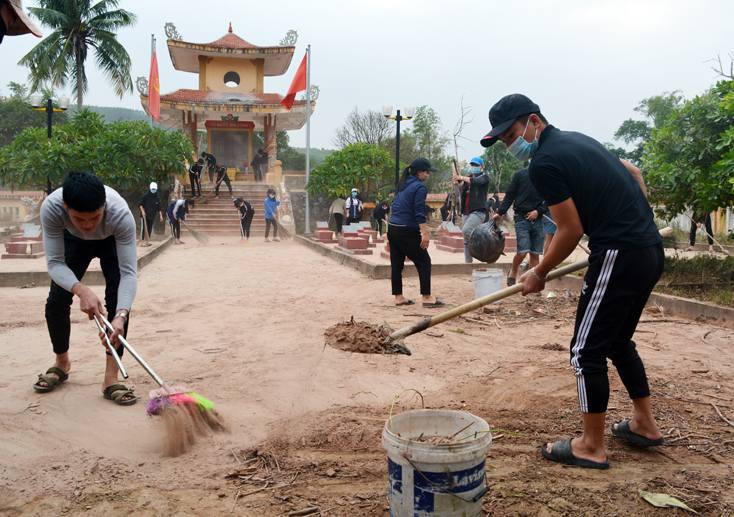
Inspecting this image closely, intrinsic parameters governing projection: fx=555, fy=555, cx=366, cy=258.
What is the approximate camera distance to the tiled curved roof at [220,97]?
85.5 feet

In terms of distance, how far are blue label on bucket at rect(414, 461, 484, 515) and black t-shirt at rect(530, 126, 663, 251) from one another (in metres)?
1.24

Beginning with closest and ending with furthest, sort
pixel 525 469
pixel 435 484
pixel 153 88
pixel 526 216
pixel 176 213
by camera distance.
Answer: pixel 435 484, pixel 525 469, pixel 526 216, pixel 176 213, pixel 153 88

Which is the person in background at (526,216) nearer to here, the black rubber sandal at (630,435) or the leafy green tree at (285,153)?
Result: the black rubber sandal at (630,435)

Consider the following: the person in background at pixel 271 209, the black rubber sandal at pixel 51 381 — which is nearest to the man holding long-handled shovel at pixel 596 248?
the black rubber sandal at pixel 51 381

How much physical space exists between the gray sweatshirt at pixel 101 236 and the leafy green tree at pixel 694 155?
615 centimetres

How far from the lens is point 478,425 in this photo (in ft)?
7.10

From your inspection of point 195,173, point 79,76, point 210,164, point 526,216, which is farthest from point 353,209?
point 79,76

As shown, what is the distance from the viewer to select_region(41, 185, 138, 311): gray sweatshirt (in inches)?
126

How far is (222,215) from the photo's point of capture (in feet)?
72.4

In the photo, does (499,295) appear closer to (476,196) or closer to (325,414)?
(325,414)

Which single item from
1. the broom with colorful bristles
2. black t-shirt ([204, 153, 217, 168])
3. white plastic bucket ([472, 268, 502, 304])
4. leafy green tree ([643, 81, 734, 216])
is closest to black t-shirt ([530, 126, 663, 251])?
the broom with colorful bristles

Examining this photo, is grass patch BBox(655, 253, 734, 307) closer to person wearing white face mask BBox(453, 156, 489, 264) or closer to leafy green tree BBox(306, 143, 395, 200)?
person wearing white face mask BBox(453, 156, 489, 264)

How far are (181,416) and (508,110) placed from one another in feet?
7.38

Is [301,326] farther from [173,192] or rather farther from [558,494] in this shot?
[173,192]
